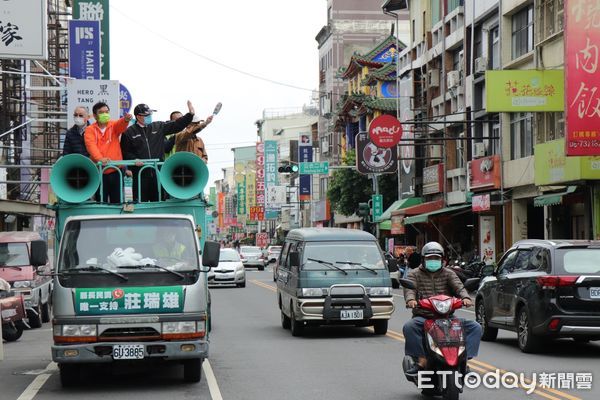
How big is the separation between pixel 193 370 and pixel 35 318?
12.1m

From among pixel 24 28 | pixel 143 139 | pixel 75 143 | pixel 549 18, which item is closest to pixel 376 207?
pixel 549 18

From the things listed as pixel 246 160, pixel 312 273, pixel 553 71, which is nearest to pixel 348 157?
pixel 553 71

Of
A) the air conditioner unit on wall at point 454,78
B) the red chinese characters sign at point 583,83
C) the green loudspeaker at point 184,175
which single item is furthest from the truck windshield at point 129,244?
the air conditioner unit on wall at point 454,78

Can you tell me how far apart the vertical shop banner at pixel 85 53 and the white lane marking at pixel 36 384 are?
76.3ft

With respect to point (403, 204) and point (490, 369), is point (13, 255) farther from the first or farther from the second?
point (403, 204)

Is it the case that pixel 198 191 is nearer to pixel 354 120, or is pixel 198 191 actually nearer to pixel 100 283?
pixel 100 283

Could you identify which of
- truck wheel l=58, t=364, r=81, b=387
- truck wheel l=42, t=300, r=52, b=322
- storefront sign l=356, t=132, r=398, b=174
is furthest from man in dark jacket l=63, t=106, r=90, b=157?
storefront sign l=356, t=132, r=398, b=174

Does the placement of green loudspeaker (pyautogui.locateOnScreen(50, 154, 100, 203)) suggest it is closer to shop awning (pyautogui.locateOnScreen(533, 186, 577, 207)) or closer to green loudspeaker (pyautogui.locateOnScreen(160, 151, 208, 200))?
green loudspeaker (pyautogui.locateOnScreen(160, 151, 208, 200))

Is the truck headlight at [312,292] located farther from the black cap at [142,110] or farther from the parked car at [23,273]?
the parked car at [23,273]

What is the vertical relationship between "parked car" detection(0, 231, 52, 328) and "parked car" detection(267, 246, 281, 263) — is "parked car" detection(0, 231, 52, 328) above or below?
above

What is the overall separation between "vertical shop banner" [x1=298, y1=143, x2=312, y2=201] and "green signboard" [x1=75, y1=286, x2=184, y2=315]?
7367cm

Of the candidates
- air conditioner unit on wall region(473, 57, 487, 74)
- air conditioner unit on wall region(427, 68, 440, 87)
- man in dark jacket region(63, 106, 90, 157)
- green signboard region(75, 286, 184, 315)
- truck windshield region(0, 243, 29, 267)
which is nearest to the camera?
green signboard region(75, 286, 184, 315)

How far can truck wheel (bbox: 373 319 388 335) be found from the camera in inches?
786

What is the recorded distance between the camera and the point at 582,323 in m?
15.6
